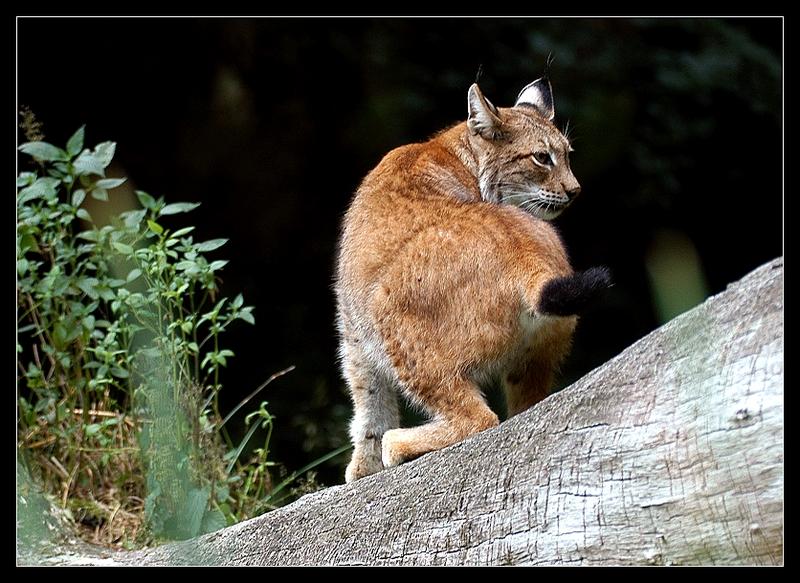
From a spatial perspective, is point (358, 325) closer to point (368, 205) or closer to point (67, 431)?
point (368, 205)

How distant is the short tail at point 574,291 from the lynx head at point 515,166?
1176mm

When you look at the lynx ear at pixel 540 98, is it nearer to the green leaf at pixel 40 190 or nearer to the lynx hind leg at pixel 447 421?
the lynx hind leg at pixel 447 421

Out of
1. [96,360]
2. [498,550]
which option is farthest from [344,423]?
[498,550]

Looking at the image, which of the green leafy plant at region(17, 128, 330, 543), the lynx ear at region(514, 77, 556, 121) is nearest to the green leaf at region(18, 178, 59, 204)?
the green leafy plant at region(17, 128, 330, 543)

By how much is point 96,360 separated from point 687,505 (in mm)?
3061

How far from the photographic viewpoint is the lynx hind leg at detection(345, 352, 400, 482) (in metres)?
4.62

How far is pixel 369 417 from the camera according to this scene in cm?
464

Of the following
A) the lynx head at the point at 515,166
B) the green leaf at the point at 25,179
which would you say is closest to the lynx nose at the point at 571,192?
the lynx head at the point at 515,166

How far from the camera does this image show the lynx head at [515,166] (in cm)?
480

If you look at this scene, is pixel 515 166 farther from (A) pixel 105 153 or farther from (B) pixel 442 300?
(A) pixel 105 153

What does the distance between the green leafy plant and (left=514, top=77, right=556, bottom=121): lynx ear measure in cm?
178

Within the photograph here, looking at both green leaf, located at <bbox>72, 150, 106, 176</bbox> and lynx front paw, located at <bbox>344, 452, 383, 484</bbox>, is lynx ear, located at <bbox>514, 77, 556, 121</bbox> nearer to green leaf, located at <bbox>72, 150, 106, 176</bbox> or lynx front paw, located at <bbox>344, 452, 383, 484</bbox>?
lynx front paw, located at <bbox>344, 452, 383, 484</bbox>

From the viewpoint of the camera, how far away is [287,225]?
31.7 ft

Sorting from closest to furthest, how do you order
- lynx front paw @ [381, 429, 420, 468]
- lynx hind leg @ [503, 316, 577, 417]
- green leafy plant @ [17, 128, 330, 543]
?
1. lynx front paw @ [381, 429, 420, 468]
2. lynx hind leg @ [503, 316, 577, 417]
3. green leafy plant @ [17, 128, 330, 543]
